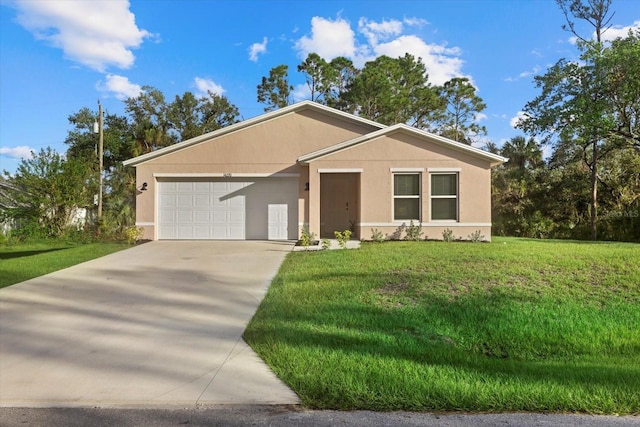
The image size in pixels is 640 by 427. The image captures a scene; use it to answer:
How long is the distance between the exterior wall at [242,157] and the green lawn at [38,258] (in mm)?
2395

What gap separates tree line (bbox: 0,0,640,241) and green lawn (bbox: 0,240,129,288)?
6.36 ft

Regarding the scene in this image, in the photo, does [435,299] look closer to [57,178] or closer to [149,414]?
[149,414]

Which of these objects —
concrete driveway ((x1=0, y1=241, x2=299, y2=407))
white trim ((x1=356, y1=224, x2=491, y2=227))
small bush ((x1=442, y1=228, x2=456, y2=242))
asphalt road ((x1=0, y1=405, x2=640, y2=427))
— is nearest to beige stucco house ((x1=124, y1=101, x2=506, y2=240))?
white trim ((x1=356, y1=224, x2=491, y2=227))

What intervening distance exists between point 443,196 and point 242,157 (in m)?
7.51

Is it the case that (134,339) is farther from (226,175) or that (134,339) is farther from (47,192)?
(47,192)

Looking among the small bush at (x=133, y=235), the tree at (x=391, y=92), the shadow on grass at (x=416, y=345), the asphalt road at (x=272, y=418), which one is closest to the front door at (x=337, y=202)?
the small bush at (x=133, y=235)

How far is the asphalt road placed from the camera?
316 cm

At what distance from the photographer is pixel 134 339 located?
5.17 meters

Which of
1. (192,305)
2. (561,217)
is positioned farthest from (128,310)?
(561,217)

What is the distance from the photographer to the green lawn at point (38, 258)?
9.16m

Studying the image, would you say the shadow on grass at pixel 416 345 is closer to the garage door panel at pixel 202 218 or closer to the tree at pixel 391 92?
the garage door panel at pixel 202 218

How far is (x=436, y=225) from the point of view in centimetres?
1385

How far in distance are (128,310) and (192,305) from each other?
37.5 inches

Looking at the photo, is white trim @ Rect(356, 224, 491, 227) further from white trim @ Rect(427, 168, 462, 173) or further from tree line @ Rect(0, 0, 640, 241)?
tree line @ Rect(0, 0, 640, 241)
